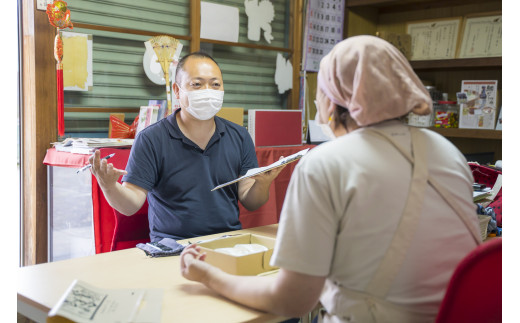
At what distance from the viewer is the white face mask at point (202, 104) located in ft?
7.20

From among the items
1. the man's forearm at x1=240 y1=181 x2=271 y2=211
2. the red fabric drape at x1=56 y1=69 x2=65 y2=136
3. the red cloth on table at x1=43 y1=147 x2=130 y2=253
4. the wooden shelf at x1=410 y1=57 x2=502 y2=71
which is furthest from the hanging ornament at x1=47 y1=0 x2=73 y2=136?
the wooden shelf at x1=410 y1=57 x2=502 y2=71

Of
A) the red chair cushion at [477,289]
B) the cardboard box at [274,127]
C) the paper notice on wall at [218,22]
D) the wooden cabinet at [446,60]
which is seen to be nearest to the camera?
the red chair cushion at [477,289]

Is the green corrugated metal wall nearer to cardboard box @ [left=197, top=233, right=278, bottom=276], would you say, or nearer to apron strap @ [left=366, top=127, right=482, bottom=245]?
cardboard box @ [left=197, top=233, right=278, bottom=276]

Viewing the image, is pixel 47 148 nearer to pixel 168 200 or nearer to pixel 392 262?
pixel 168 200

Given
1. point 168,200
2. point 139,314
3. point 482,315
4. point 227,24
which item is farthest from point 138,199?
point 227,24

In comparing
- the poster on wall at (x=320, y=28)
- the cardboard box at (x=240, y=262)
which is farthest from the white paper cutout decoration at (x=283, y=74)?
the cardboard box at (x=240, y=262)

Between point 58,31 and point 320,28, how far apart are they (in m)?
2.36

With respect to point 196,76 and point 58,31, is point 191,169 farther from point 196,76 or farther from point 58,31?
point 58,31

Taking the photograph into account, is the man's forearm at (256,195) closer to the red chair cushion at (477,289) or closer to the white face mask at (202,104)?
the white face mask at (202,104)

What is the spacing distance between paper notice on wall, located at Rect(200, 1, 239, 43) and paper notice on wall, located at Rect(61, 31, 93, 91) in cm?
89

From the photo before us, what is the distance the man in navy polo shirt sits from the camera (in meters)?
2.03

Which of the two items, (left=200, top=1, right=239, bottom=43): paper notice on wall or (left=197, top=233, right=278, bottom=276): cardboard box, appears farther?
(left=200, top=1, right=239, bottom=43): paper notice on wall

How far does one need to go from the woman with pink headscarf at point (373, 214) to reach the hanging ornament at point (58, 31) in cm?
203

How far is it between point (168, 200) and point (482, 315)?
4.40 ft
